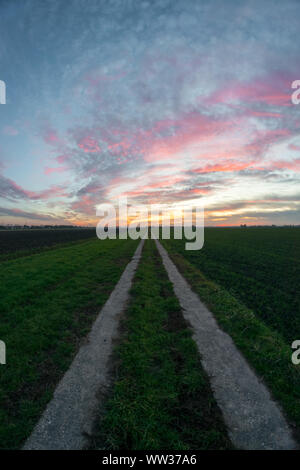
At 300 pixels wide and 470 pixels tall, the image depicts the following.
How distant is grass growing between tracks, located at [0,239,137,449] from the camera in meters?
5.14

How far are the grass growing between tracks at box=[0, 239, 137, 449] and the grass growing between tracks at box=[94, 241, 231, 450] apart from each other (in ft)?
6.04

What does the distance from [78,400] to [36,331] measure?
457cm

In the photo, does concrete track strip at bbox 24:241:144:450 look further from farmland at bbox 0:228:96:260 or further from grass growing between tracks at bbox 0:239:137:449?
farmland at bbox 0:228:96:260

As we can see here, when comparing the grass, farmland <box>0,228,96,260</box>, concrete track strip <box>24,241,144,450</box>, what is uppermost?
farmland <box>0,228,96,260</box>

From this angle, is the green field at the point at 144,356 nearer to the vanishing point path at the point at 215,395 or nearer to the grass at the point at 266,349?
the grass at the point at 266,349

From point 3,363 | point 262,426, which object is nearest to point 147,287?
point 3,363

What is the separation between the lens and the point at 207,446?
435 centimetres

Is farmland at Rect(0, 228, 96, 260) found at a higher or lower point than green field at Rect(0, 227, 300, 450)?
higher

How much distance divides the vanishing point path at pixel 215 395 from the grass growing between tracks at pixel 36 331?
40 cm

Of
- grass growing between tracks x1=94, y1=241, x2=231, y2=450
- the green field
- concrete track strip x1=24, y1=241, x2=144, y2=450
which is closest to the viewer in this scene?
concrete track strip x1=24, y1=241, x2=144, y2=450

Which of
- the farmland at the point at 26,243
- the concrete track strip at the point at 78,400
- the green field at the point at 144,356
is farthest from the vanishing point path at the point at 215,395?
the farmland at the point at 26,243

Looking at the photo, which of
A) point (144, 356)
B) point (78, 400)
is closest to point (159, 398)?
point (144, 356)

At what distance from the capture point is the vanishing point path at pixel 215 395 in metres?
4.39

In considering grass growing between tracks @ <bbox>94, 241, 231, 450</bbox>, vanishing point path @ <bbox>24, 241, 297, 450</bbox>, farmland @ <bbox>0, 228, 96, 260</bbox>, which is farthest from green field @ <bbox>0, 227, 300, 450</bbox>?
farmland @ <bbox>0, 228, 96, 260</bbox>
